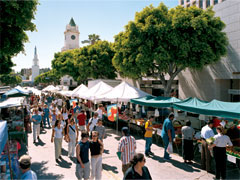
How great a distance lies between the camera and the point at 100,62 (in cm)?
2794

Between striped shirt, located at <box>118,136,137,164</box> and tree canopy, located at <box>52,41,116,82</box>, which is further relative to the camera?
tree canopy, located at <box>52,41,116,82</box>

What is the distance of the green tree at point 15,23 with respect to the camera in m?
7.86

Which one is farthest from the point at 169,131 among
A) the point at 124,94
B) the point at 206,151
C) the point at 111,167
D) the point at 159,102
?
the point at 124,94

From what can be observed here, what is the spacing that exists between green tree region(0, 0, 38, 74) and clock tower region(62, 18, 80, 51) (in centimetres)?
7633

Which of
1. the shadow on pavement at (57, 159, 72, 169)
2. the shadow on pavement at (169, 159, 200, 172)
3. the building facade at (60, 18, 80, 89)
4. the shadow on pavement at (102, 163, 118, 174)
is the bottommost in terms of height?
the shadow on pavement at (169, 159, 200, 172)

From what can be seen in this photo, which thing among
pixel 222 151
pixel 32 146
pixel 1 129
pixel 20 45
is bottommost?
pixel 32 146

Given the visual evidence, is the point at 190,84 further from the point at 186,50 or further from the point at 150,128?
the point at 150,128

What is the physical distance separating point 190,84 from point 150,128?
41.9 feet

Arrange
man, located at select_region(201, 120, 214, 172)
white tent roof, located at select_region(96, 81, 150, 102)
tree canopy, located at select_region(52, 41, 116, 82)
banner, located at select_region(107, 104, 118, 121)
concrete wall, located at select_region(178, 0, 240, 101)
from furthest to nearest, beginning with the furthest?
tree canopy, located at select_region(52, 41, 116, 82) → concrete wall, located at select_region(178, 0, 240, 101) → white tent roof, located at select_region(96, 81, 150, 102) → banner, located at select_region(107, 104, 118, 121) → man, located at select_region(201, 120, 214, 172)

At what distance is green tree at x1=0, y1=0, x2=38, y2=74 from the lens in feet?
25.8

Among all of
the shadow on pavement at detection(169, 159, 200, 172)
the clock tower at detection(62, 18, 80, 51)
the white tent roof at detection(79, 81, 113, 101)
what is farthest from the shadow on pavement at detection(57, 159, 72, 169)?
the clock tower at detection(62, 18, 80, 51)

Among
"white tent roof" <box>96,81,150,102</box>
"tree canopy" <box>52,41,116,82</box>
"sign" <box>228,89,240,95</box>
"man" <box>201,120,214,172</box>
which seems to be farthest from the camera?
"tree canopy" <box>52,41,116,82</box>

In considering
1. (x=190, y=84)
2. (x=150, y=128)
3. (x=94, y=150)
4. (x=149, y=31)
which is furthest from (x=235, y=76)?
(x=94, y=150)

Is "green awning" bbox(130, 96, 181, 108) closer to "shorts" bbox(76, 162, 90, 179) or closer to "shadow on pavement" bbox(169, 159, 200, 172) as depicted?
"shadow on pavement" bbox(169, 159, 200, 172)
